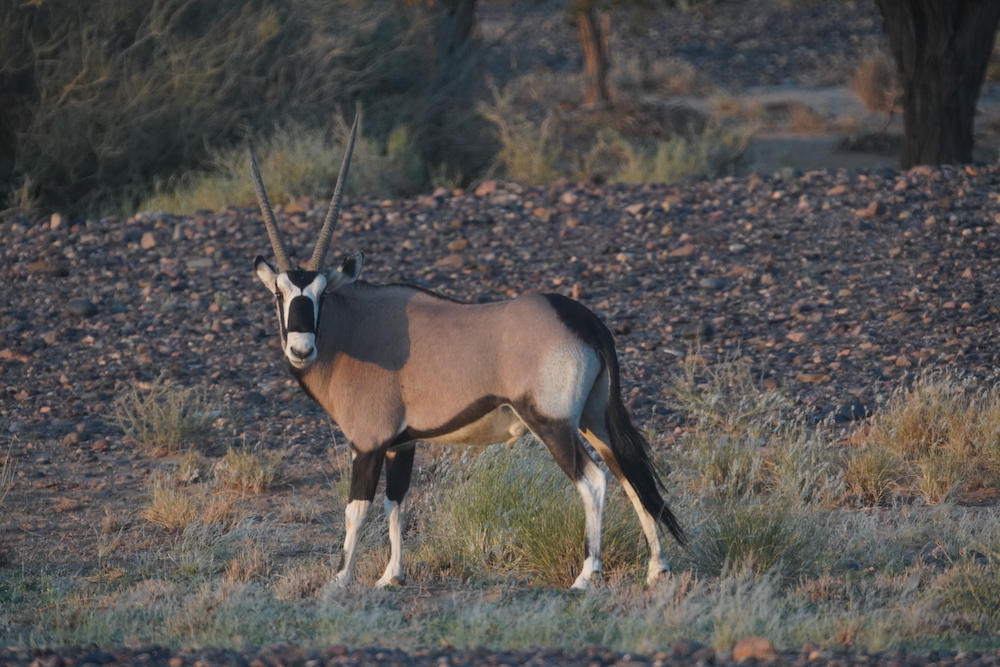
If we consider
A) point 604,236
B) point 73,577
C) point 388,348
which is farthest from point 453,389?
point 604,236

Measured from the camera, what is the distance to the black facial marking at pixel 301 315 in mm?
5820

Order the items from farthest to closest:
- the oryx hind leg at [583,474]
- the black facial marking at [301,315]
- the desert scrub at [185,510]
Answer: the desert scrub at [185,510], the black facial marking at [301,315], the oryx hind leg at [583,474]

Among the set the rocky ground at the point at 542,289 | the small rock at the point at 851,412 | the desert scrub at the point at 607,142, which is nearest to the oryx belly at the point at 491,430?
the rocky ground at the point at 542,289

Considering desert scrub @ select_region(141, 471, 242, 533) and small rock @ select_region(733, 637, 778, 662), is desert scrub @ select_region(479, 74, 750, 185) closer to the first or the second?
desert scrub @ select_region(141, 471, 242, 533)

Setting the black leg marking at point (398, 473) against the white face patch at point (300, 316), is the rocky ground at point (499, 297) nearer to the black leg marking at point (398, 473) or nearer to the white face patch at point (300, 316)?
the black leg marking at point (398, 473)

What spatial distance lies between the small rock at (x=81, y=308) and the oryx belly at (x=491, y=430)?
18.6 ft

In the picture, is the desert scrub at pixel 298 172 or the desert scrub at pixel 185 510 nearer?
the desert scrub at pixel 185 510

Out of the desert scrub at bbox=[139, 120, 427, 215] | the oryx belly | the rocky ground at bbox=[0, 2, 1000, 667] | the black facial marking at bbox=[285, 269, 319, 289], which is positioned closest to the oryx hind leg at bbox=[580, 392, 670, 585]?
the oryx belly

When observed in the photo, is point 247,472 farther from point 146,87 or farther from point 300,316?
point 146,87

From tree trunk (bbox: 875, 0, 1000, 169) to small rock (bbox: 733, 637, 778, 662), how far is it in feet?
37.4

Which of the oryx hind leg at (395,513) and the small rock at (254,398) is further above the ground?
the oryx hind leg at (395,513)

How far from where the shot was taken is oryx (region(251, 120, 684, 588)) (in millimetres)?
5762

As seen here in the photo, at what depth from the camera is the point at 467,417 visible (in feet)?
19.6

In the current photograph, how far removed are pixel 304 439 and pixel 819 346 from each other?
4050mm
